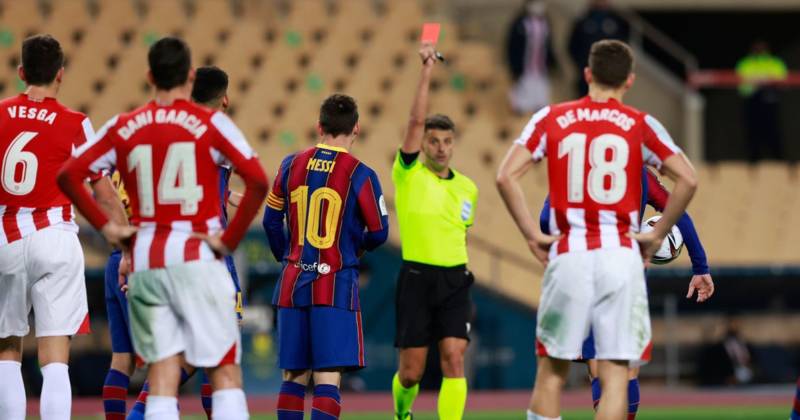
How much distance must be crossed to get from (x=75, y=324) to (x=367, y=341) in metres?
7.43

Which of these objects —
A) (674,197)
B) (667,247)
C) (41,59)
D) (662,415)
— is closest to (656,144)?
(674,197)

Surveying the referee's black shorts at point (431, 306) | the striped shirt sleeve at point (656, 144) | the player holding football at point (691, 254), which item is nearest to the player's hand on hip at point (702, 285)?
the player holding football at point (691, 254)

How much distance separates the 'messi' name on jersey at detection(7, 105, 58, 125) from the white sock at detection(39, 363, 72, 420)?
1.31m

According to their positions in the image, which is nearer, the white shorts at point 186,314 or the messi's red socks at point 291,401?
the white shorts at point 186,314

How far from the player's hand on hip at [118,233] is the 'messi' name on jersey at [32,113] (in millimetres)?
1294

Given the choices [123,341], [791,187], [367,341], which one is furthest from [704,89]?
[123,341]

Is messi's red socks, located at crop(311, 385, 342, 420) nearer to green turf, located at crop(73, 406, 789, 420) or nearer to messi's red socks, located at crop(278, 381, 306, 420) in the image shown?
messi's red socks, located at crop(278, 381, 306, 420)

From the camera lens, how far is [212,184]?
6.13 metres

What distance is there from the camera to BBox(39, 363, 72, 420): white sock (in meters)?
7.07

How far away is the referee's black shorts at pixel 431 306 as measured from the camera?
30.0ft

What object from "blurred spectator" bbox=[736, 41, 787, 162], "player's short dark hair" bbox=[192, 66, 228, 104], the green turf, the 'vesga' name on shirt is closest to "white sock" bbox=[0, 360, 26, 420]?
"player's short dark hair" bbox=[192, 66, 228, 104]

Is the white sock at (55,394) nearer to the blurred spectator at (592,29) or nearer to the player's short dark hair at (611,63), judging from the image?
the player's short dark hair at (611,63)

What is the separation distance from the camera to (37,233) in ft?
23.9

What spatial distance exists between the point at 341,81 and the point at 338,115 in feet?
33.5
